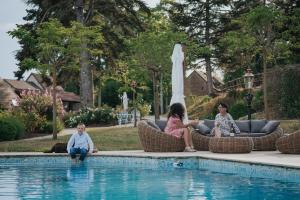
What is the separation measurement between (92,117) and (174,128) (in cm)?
1504

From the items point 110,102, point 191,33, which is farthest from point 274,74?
point 110,102

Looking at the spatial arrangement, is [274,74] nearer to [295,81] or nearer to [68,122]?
[295,81]

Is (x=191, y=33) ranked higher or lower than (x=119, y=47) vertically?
higher

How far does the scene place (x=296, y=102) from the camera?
961 inches

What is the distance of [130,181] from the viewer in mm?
8852

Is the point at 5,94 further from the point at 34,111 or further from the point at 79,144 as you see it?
the point at 79,144

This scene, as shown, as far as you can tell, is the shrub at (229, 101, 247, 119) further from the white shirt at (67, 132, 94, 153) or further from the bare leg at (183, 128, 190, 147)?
the white shirt at (67, 132, 94, 153)

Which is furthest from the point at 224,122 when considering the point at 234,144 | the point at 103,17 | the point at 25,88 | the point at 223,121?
the point at 25,88

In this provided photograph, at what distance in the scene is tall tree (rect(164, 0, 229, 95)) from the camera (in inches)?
1545

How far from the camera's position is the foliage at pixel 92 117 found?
26.9m

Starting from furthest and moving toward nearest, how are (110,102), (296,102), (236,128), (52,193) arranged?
(110,102) → (296,102) → (236,128) → (52,193)

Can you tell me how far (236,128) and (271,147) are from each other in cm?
101

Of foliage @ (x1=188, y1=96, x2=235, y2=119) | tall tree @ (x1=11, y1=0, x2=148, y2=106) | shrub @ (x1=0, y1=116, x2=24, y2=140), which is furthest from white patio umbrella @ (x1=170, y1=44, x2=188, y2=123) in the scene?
foliage @ (x1=188, y1=96, x2=235, y2=119)

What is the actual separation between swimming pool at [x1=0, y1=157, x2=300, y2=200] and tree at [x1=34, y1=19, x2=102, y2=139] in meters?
5.98
